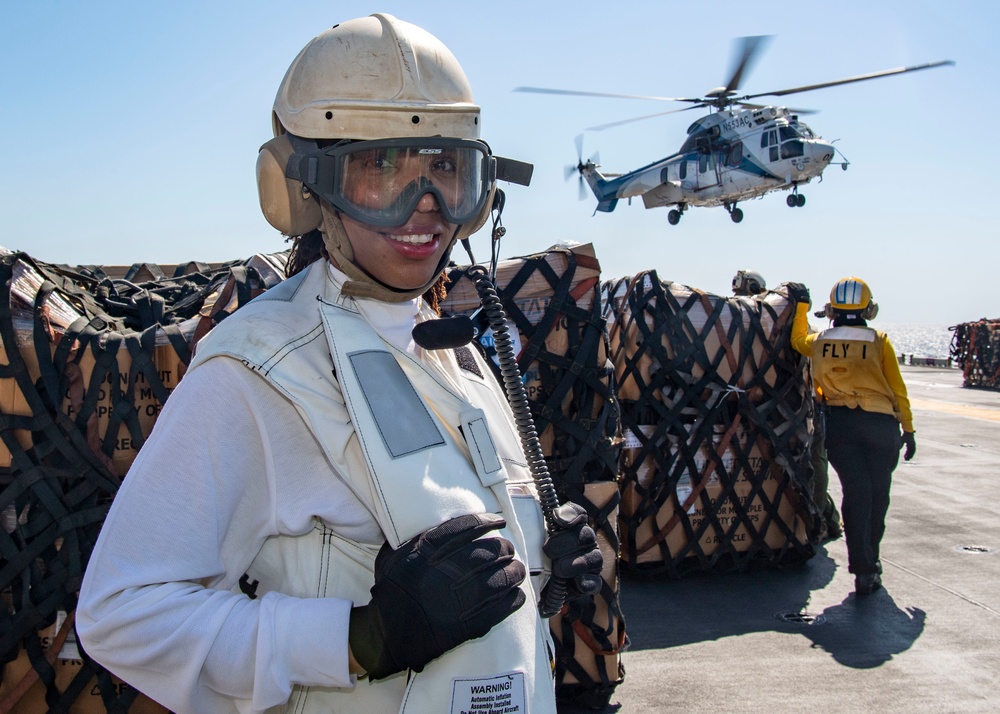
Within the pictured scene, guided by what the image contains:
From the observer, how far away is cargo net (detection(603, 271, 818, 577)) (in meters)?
6.00

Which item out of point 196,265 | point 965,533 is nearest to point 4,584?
point 196,265

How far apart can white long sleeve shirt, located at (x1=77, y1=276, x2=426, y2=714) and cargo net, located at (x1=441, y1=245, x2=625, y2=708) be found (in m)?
2.52

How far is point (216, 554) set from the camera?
4.86ft

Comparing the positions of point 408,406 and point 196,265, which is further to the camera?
point 196,265

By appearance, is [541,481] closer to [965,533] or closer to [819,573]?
[819,573]

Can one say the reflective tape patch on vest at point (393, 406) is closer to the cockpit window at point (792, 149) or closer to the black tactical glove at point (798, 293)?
the black tactical glove at point (798, 293)

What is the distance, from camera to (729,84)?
87.9 feet

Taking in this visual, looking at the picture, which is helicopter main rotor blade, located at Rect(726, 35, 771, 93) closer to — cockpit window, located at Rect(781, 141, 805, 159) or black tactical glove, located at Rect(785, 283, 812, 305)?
cockpit window, located at Rect(781, 141, 805, 159)

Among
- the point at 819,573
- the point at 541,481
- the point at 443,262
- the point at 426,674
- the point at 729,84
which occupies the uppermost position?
the point at 729,84

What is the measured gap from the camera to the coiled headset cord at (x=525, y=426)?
1.83 metres

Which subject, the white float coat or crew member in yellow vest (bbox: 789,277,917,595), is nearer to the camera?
the white float coat

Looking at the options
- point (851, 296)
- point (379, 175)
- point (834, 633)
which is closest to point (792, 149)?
point (851, 296)

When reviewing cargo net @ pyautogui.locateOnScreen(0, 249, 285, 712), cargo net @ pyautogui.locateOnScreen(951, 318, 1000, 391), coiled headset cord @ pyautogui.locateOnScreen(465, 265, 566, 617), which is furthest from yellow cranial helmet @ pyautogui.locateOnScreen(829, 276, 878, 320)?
cargo net @ pyautogui.locateOnScreen(951, 318, 1000, 391)

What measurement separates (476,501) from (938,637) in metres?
4.75
